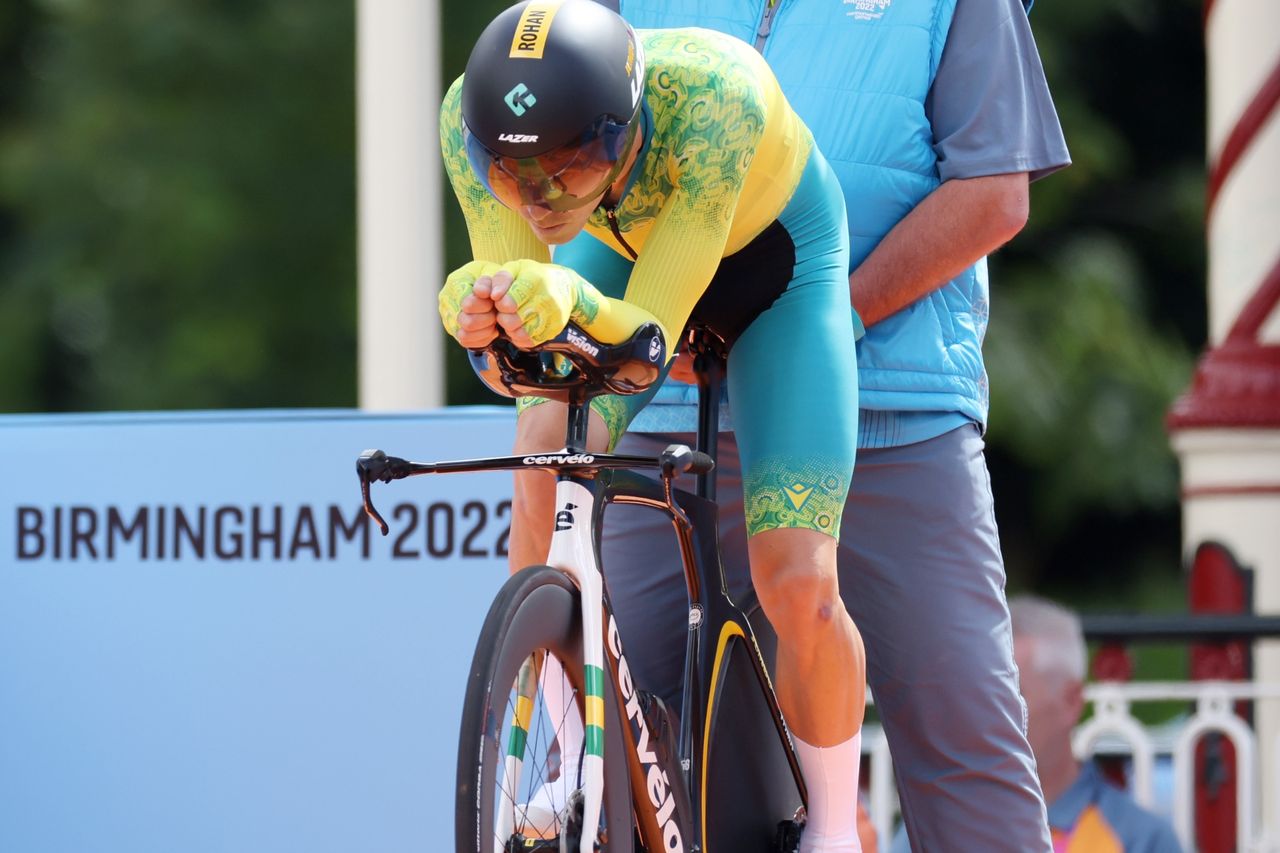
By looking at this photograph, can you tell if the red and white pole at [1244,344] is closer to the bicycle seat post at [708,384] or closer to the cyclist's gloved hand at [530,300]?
the bicycle seat post at [708,384]

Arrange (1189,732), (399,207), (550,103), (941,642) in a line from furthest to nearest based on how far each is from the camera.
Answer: (399,207) → (1189,732) → (941,642) → (550,103)

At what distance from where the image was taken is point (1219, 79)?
6.38 m

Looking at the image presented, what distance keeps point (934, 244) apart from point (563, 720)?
1127 mm

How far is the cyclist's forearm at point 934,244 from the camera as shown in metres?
3.53

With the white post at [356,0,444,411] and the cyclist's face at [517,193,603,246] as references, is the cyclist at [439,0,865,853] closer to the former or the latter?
the cyclist's face at [517,193,603,246]

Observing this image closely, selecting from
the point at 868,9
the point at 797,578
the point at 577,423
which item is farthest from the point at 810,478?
the point at 868,9

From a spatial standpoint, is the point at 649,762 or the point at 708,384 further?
the point at 708,384

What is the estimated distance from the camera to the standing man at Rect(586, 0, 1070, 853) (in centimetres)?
351

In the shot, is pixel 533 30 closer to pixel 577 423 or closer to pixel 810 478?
pixel 577 423

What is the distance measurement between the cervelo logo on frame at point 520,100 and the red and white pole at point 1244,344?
3767 millimetres

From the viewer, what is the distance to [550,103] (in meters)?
2.78

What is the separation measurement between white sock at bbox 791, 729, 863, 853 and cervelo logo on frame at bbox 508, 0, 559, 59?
4.30 ft

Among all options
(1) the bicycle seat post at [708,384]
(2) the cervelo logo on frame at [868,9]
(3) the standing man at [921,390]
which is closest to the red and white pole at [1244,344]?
(3) the standing man at [921,390]

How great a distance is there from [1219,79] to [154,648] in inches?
158
